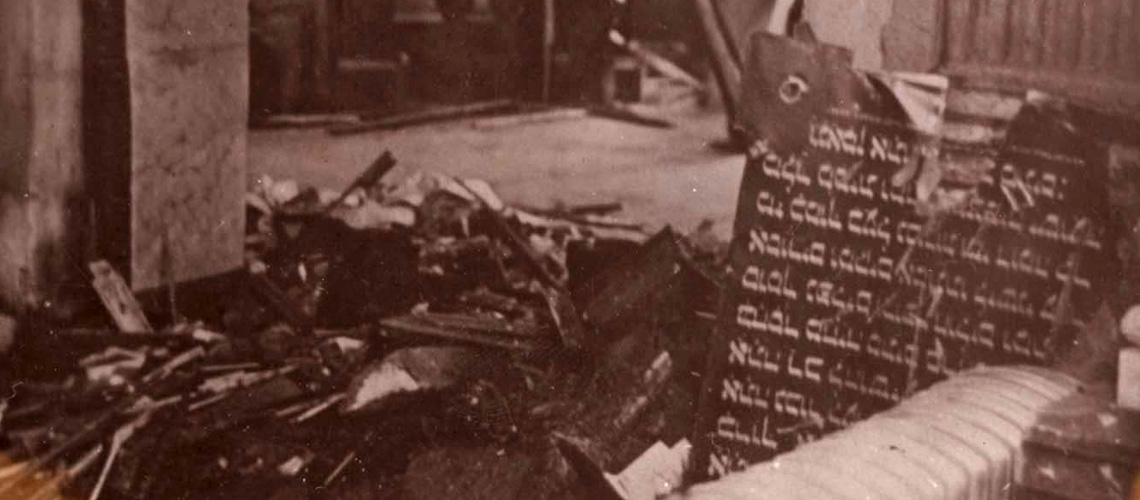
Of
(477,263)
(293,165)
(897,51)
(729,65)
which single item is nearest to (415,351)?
(477,263)

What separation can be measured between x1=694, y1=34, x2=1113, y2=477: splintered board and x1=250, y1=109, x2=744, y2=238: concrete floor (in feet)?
0.89

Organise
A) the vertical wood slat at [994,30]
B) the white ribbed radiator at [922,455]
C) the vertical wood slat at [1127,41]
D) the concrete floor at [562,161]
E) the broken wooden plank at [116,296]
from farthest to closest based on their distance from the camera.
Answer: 1. the concrete floor at [562,161]
2. the broken wooden plank at [116,296]
3. the vertical wood slat at [994,30]
4. the vertical wood slat at [1127,41]
5. the white ribbed radiator at [922,455]

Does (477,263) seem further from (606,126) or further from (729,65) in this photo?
(729,65)

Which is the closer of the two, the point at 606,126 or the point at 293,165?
the point at 293,165

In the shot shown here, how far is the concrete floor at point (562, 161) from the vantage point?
3.59 metres

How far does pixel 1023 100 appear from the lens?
125 inches

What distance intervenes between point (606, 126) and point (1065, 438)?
77.0 inches

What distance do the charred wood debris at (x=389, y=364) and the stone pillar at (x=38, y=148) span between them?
0.47 ft

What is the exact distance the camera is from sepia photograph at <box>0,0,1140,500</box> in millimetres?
3191

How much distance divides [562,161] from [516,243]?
31 cm

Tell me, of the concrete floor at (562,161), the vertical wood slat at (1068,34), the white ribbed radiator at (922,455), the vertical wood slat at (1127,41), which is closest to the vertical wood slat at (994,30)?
the vertical wood slat at (1068,34)

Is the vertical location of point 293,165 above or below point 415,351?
above

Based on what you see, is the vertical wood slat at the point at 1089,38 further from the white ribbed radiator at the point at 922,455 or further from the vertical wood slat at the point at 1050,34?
the white ribbed radiator at the point at 922,455

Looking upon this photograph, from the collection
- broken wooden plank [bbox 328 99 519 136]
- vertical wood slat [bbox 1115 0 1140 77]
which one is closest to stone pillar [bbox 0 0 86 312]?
broken wooden plank [bbox 328 99 519 136]
